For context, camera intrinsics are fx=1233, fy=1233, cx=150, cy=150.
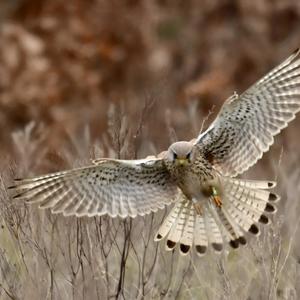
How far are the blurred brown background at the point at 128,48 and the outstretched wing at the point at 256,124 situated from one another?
9361mm

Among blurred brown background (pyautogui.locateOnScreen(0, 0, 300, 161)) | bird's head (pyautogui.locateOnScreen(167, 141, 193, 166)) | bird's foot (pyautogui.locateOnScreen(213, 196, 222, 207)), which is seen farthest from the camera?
blurred brown background (pyautogui.locateOnScreen(0, 0, 300, 161))

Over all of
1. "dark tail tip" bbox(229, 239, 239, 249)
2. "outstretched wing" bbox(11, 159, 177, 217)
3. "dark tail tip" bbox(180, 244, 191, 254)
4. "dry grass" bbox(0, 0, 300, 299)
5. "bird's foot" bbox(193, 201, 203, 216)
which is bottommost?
"dark tail tip" bbox(229, 239, 239, 249)

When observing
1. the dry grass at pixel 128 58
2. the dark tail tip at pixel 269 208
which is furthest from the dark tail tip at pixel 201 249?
the dry grass at pixel 128 58

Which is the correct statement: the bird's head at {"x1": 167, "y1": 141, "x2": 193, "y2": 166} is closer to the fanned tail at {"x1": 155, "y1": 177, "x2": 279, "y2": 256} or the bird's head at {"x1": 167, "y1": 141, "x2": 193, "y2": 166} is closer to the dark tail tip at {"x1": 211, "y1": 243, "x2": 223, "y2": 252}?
the fanned tail at {"x1": 155, "y1": 177, "x2": 279, "y2": 256}

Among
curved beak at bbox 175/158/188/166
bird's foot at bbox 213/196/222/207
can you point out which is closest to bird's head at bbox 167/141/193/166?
curved beak at bbox 175/158/188/166

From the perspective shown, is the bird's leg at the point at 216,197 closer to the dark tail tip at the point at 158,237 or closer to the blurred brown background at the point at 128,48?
the dark tail tip at the point at 158,237

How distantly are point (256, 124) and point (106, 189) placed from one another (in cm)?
90

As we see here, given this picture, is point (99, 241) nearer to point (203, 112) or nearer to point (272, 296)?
point (272, 296)

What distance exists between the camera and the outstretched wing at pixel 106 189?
252 inches

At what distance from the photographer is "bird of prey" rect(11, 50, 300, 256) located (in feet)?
21.3

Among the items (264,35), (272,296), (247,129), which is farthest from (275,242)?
(264,35)

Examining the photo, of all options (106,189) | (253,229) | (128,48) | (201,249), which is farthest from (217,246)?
(128,48)

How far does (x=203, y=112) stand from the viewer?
15898 mm

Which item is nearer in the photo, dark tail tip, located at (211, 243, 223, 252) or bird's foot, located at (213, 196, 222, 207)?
dark tail tip, located at (211, 243, 223, 252)
